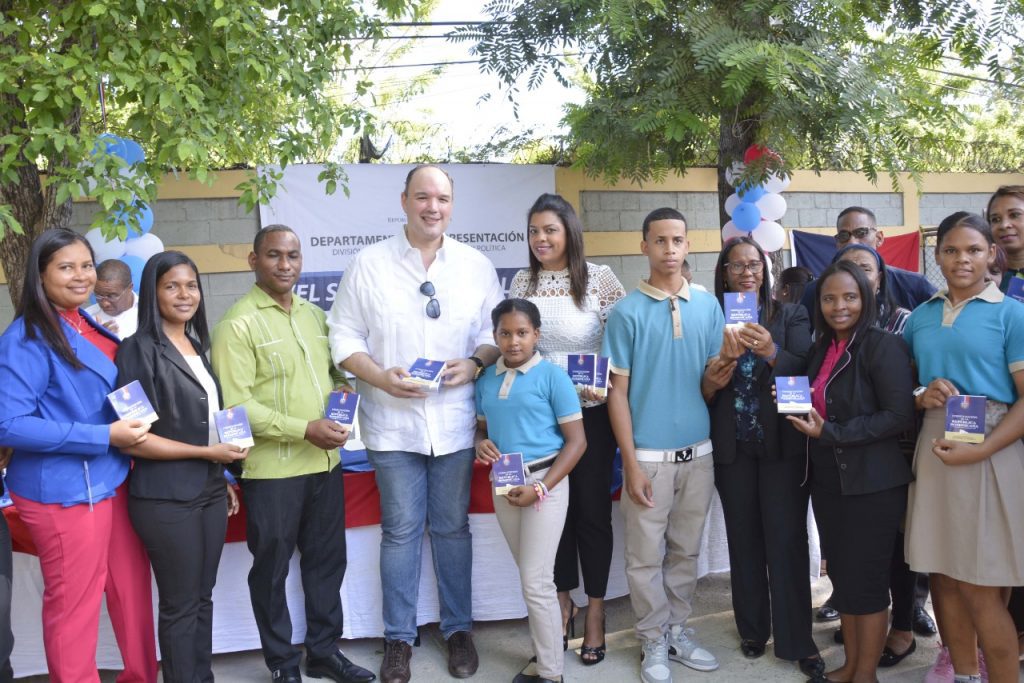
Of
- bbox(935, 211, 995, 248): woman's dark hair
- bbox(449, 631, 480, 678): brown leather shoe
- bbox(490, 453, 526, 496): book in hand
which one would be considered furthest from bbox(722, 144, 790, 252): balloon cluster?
bbox(449, 631, 480, 678): brown leather shoe

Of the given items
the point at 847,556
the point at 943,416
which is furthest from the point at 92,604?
the point at 943,416

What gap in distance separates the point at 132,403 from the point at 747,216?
5.29m

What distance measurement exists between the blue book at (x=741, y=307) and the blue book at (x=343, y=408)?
1.59m

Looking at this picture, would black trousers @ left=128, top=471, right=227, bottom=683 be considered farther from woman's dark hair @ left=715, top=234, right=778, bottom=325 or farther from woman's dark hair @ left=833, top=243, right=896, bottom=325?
woman's dark hair @ left=833, top=243, right=896, bottom=325

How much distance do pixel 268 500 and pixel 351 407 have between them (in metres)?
0.56

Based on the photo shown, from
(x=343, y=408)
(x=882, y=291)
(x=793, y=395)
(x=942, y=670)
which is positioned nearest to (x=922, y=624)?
(x=942, y=670)

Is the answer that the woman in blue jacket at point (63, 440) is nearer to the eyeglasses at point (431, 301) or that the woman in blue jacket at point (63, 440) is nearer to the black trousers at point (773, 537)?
the eyeglasses at point (431, 301)

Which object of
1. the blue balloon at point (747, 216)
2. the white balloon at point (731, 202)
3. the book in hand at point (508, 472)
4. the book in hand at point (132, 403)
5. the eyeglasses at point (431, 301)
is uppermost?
the white balloon at point (731, 202)

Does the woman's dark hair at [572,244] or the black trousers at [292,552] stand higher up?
the woman's dark hair at [572,244]

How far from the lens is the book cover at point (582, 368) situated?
3514 mm

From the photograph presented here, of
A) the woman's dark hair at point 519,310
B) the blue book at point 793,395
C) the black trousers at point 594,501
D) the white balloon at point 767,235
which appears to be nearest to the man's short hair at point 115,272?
the woman's dark hair at point 519,310

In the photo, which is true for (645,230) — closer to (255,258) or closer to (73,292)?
(255,258)

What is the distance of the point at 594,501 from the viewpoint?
3.84 meters

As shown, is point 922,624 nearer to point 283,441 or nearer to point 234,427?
point 283,441
